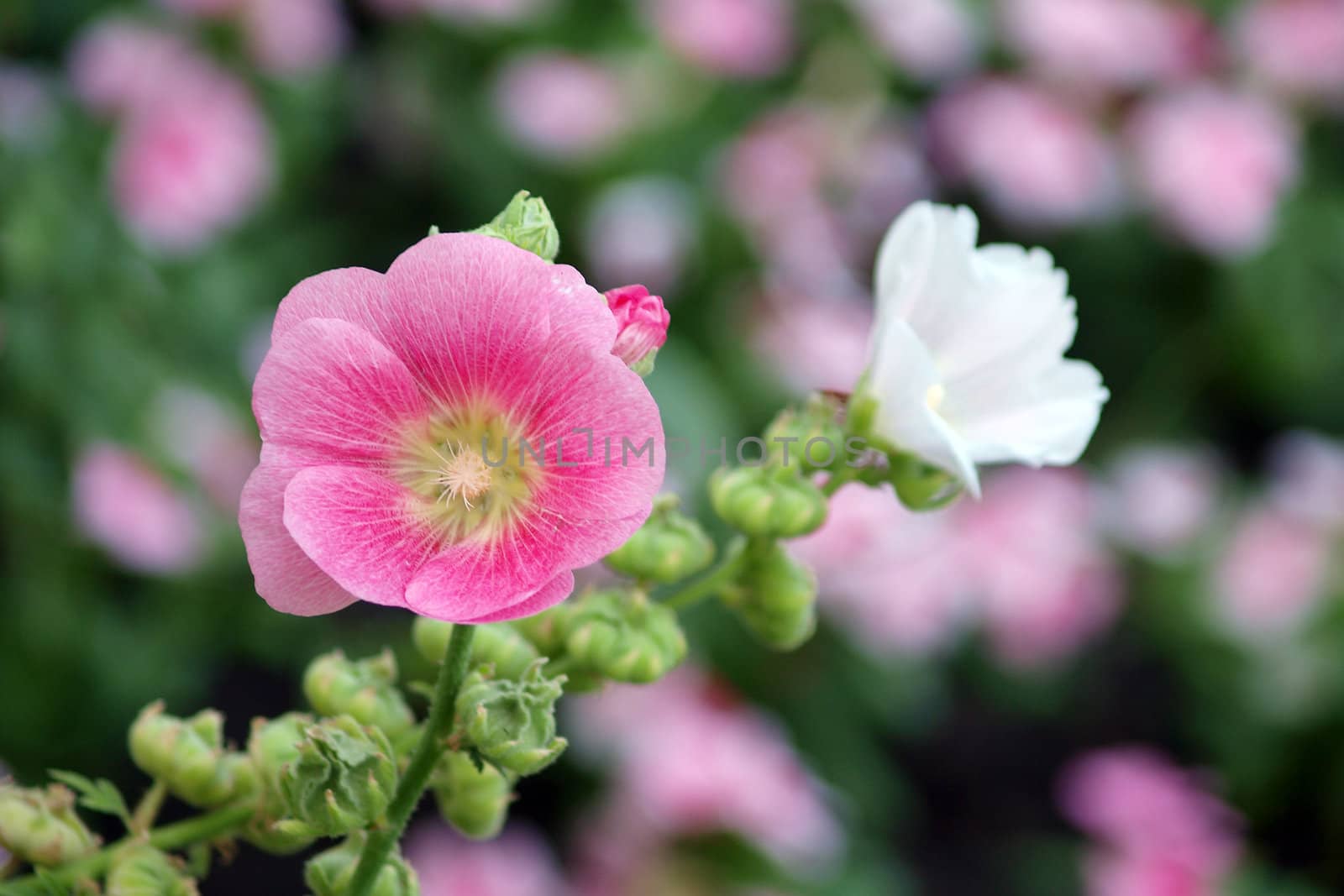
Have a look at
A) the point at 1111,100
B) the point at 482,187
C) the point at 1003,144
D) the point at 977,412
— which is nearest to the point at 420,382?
the point at 977,412

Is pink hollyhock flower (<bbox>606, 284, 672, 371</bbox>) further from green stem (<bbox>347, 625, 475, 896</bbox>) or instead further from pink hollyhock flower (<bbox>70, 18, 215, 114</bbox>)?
pink hollyhock flower (<bbox>70, 18, 215, 114</bbox>)

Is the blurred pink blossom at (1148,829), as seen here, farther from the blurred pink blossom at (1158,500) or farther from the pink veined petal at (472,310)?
the pink veined petal at (472,310)

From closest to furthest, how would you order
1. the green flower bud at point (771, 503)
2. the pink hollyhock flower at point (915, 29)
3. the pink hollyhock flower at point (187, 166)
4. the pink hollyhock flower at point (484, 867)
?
1. the green flower bud at point (771, 503)
2. the pink hollyhock flower at point (484, 867)
3. the pink hollyhock flower at point (187, 166)
4. the pink hollyhock flower at point (915, 29)

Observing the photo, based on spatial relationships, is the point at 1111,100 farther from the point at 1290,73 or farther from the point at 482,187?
the point at 482,187

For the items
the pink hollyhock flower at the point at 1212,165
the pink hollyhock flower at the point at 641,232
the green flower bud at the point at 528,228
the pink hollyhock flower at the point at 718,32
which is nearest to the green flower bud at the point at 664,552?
the green flower bud at the point at 528,228

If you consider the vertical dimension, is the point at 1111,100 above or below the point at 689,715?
above

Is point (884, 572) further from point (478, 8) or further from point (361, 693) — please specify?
point (361, 693)
